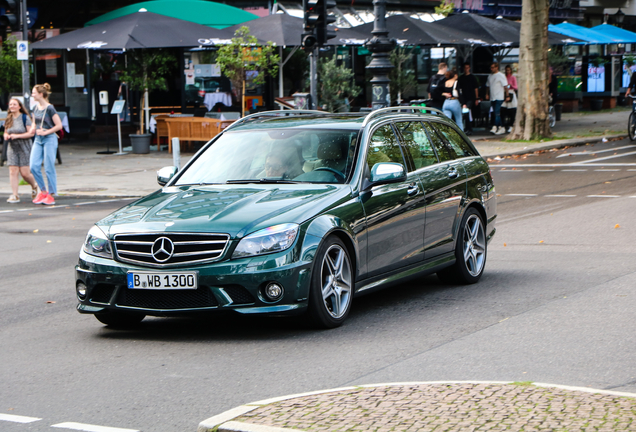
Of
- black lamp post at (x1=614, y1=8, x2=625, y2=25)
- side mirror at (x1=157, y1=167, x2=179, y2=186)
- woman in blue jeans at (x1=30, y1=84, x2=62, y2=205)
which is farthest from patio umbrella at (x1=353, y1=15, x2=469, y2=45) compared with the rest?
black lamp post at (x1=614, y1=8, x2=625, y2=25)

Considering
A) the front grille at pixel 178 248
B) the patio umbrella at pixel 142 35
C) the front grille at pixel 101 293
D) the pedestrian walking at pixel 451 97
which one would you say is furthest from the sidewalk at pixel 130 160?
the front grille at pixel 178 248

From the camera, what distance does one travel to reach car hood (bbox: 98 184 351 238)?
253 inches

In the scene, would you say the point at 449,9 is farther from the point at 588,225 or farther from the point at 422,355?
the point at 422,355

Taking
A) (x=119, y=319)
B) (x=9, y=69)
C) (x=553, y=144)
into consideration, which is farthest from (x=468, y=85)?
(x=119, y=319)

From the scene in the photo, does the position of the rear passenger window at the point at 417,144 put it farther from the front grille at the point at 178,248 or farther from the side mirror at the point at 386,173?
the front grille at the point at 178,248

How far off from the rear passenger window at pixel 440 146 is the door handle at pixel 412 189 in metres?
0.82

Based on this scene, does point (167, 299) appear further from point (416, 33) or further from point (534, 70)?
point (416, 33)

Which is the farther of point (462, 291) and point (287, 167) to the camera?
point (462, 291)

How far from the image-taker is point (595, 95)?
1610 inches

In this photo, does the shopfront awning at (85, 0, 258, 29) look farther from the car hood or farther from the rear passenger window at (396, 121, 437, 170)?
the car hood

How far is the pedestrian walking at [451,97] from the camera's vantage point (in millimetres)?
24109

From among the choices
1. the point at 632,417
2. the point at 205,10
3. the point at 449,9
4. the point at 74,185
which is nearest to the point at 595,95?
the point at 449,9

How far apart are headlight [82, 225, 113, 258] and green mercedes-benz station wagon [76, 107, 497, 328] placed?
12mm

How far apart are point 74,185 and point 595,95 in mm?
27664
